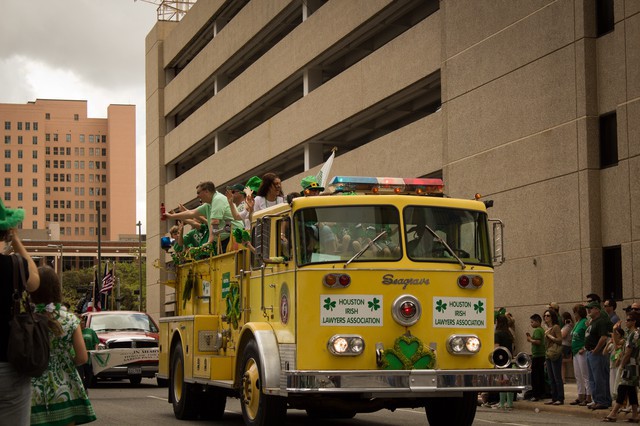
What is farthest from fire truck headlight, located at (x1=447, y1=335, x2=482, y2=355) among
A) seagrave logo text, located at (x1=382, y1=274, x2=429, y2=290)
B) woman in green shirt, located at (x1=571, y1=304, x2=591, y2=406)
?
woman in green shirt, located at (x1=571, y1=304, x2=591, y2=406)

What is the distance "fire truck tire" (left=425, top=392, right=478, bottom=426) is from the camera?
13.3m

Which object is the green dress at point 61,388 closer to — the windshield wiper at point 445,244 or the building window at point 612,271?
the windshield wiper at point 445,244

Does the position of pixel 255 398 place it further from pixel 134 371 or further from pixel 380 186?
pixel 134 371

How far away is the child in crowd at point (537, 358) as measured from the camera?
853 inches

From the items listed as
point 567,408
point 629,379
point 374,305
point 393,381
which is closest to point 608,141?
point 567,408

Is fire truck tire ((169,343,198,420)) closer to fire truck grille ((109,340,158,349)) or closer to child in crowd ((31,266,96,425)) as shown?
child in crowd ((31,266,96,425))

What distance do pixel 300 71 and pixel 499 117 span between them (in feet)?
55.8

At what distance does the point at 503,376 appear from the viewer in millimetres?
12281

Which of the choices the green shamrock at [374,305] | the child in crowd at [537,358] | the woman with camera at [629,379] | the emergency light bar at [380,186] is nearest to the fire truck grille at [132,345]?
the child in crowd at [537,358]

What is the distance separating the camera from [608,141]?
26.2 metres

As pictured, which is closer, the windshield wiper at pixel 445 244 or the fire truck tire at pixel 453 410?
the windshield wiper at pixel 445 244

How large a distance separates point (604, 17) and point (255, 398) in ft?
55.2

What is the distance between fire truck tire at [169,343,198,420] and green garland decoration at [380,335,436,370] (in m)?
4.97

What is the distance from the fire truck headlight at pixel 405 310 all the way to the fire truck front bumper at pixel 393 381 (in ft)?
1.99
